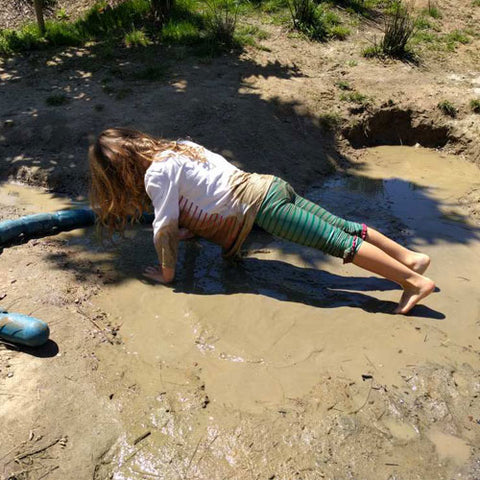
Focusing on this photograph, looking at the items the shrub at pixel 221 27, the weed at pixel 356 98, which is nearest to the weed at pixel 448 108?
the weed at pixel 356 98

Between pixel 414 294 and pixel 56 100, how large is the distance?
15.5 feet

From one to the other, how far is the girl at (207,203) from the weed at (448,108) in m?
3.43

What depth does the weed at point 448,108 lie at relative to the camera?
21.4 feet

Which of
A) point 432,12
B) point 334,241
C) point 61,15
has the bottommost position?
point 61,15

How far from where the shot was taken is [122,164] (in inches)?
138

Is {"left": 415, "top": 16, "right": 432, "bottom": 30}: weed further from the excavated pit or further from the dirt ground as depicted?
the dirt ground

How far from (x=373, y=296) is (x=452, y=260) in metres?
0.91

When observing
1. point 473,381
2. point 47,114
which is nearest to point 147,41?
point 47,114

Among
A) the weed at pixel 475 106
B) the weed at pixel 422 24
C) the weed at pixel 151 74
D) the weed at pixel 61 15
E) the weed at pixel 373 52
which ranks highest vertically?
the weed at pixel 422 24

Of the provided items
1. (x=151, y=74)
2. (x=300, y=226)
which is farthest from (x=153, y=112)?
(x=300, y=226)

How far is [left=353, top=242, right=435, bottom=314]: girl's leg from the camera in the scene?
3.55 meters

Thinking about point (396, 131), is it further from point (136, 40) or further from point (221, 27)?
point (136, 40)

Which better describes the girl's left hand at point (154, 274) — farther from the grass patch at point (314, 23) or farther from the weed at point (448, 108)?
the grass patch at point (314, 23)

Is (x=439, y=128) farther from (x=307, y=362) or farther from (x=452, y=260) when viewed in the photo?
(x=307, y=362)
